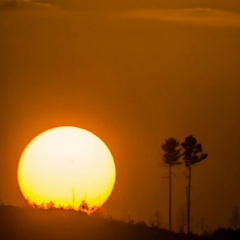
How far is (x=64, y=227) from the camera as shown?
1839 cm

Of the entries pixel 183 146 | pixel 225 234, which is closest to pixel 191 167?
pixel 183 146

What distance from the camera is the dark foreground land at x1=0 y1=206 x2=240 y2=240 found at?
17.9m

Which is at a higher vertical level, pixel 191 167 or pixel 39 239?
pixel 191 167

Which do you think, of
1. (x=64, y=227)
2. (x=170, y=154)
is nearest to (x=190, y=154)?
(x=170, y=154)

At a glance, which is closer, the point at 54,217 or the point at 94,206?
the point at 54,217

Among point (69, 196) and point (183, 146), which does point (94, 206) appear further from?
point (183, 146)

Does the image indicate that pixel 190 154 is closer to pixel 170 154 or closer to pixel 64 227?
pixel 170 154

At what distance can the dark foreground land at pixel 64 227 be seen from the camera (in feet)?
58.9

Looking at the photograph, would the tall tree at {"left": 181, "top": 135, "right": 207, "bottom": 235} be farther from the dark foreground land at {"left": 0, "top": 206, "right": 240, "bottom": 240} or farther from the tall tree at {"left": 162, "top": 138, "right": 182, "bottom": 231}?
the dark foreground land at {"left": 0, "top": 206, "right": 240, "bottom": 240}

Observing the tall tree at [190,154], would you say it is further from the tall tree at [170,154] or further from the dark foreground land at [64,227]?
the dark foreground land at [64,227]

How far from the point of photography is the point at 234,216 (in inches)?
973

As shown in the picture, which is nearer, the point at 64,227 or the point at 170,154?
the point at 64,227

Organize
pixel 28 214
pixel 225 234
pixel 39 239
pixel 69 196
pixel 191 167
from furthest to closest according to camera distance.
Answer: pixel 191 167 < pixel 69 196 < pixel 225 234 < pixel 28 214 < pixel 39 239

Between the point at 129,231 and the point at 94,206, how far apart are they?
3.34 metres
